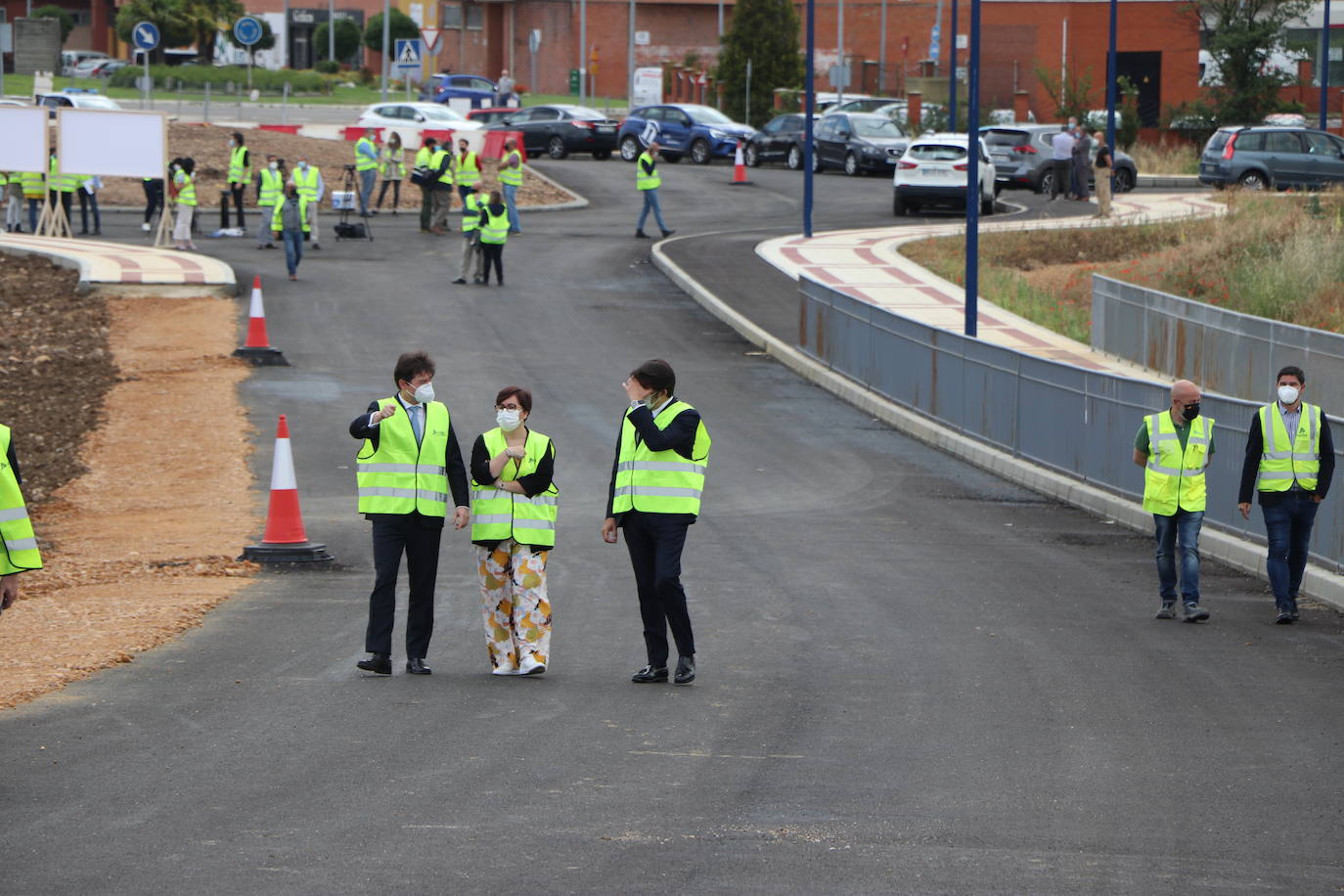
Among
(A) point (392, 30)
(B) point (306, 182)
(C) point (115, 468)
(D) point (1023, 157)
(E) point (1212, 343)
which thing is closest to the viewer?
(C) point (115, 468)

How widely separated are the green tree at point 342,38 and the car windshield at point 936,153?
64.2 meters

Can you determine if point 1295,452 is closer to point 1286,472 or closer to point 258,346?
point 1286,472

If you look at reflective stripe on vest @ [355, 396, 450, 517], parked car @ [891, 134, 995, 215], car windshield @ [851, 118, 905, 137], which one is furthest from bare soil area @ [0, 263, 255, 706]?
car windshield @ [851, 118, 905, 137]

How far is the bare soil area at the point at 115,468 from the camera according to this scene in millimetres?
11445

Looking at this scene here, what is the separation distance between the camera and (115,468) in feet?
58.2

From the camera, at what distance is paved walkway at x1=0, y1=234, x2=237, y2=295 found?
27.5 m

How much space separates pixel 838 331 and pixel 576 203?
19.0 metres

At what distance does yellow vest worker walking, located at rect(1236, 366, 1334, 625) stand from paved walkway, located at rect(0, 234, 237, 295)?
18.7 meters

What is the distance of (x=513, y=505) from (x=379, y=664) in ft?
3.65

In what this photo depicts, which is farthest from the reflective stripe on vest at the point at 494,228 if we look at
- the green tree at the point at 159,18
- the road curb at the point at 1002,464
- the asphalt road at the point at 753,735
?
the green tree at the point at 159,18

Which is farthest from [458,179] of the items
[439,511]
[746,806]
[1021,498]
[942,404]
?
[746,806]

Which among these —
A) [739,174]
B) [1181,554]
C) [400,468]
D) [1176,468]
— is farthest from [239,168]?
[400,468]

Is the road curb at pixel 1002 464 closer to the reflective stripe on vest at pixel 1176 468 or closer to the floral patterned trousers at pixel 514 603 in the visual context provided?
the reflective stripe on vest at pixel 1176 468

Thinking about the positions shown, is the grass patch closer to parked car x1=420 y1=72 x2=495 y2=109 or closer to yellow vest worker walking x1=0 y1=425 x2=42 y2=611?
yellow vest worker walking x1=0 y1=425 x2=42 y2=611
